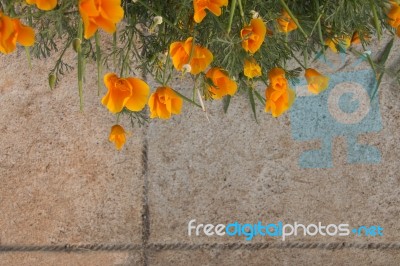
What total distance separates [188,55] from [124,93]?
0.19 m

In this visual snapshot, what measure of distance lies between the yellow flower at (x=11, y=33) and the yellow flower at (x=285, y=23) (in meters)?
0.67

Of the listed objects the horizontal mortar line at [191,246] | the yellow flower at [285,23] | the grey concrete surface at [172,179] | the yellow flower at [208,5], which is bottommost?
the horizontal mortar line at [191,246]

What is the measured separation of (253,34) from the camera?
141 centimetres

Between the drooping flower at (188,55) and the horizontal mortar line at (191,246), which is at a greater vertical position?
the drooping flower at (188,55)

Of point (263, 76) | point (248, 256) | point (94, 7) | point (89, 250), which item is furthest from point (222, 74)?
point (89, 250)

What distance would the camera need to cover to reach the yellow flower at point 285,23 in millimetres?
1594

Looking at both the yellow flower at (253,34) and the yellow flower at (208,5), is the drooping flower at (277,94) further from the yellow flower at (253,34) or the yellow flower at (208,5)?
the yellow flower at (208,5)

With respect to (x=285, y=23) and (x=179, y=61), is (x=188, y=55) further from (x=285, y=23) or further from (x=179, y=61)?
(x=285, y=23)

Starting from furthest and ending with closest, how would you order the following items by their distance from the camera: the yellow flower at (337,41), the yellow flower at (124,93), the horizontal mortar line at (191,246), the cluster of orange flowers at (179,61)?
the horizontal mortar line at (191,246) → the yellow flower at (337,41) → the yellow flower at (124,93) → the cluster of orange flowers at (179,61)

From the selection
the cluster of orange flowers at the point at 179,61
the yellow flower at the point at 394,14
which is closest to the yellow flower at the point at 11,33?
the cluster of orange flowers at the point at 179,61

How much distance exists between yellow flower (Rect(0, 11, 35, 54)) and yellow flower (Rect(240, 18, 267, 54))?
502 millimetres

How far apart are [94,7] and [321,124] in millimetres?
1344

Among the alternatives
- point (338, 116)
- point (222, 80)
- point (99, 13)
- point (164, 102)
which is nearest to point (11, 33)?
point (99, 13)

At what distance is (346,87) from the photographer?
7.55ft
